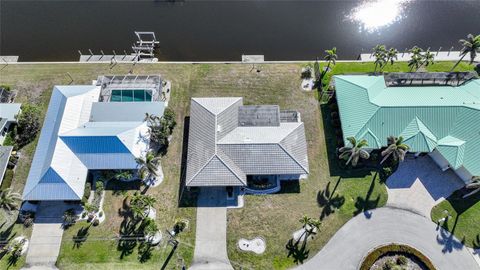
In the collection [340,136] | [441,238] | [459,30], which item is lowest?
[441,238]

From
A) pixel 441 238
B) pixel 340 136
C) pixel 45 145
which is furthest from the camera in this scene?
pixel 340 136

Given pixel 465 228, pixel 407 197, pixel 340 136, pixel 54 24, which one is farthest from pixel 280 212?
pixel 54 24

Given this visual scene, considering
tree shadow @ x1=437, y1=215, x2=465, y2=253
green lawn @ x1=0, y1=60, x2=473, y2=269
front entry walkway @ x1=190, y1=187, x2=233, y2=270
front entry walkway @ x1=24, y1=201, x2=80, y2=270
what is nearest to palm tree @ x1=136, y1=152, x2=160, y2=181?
green lawn @ x1=0, y1=60, x2=473, y2=269

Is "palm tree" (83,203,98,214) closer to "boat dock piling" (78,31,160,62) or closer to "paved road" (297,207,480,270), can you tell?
"boat dock piling" (78,31,160,62)

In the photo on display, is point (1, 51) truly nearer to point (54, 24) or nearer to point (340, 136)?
point (54, 24)

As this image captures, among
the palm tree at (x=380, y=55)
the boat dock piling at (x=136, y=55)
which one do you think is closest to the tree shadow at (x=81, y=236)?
the boat dock piling at (x=136, y=55)

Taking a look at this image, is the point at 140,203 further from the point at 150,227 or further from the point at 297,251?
the point at 297,251

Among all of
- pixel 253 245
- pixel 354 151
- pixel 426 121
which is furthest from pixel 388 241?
pixel 426 121
